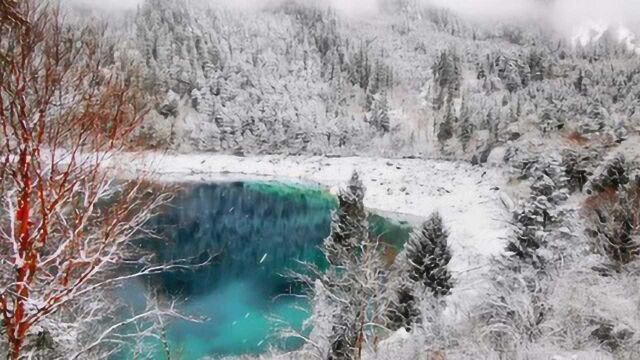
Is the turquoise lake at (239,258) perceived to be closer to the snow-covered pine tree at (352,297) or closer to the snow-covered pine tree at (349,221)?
the snow-covered pine tree at (349,221)

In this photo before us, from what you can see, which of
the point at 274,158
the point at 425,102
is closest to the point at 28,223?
the point at 274,158

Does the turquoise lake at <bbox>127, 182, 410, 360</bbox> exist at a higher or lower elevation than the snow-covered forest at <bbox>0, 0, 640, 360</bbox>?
lower

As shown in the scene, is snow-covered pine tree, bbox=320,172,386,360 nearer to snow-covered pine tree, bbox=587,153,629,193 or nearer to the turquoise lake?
the turquoise lake

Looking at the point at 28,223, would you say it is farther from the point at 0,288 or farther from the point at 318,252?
the point at 318,252

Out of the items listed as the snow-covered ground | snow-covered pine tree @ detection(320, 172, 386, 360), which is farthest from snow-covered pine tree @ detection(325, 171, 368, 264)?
the snow-covered ground

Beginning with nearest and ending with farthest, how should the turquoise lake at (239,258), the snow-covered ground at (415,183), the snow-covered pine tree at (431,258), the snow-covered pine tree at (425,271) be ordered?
the snow-covered pine tree at (425,271) < the snow-covered pine tree at (431,258) < the turquoise lake at (239,258) < the snow-covered ground at (415,183)

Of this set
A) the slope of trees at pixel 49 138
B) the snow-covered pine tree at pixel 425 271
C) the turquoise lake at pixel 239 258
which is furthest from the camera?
the turquoise lake at pixel 239 258

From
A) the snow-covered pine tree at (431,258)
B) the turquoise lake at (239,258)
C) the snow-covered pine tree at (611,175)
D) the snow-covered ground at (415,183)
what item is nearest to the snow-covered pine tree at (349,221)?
the snow-covered pine tree at (431,258)

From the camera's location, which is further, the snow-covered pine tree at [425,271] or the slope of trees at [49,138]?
the snow-covered pine tree at [425,271]
